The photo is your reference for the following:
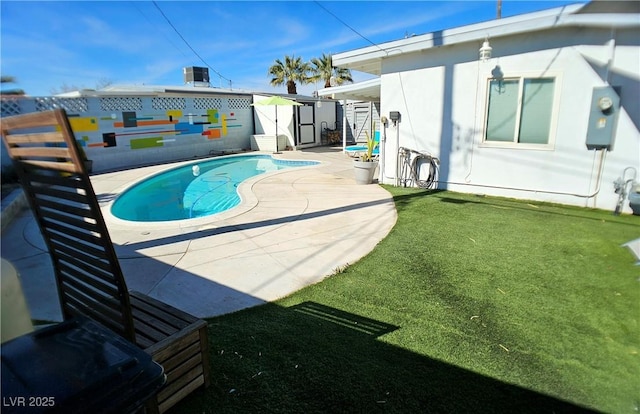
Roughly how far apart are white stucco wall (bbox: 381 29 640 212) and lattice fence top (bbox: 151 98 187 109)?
951cm

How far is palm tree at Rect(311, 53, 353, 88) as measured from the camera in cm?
2673

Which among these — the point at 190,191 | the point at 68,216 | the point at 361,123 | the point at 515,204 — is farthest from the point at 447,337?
the point at 361,123

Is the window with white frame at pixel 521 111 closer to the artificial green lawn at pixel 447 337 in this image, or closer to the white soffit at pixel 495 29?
the white soffit at pixel 495 29

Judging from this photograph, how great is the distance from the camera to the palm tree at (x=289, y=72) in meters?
25.8

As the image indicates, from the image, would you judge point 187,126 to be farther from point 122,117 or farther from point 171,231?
point 171,231

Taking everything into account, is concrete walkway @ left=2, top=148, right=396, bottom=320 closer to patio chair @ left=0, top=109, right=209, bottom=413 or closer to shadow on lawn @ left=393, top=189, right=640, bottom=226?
patio chair @ left=0, top=109, right=209, bottom=413

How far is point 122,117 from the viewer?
12.7m

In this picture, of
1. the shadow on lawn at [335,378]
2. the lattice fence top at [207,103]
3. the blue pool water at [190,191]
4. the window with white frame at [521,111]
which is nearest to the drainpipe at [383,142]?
the window with white frame at [521,111]

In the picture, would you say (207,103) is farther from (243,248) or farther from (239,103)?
(243,248)

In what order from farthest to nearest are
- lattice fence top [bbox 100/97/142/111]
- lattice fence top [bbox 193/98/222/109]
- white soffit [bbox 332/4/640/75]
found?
1. lattice fence top [bbox 193/98/222/109]
2. lattice fence top [bbox 100/97/142/111]
3. white soffit [bbox 332/4/640/75]

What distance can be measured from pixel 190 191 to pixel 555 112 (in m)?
9.45

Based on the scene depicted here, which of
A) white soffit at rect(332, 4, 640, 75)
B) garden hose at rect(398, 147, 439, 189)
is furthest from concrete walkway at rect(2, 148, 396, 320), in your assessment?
white soffit at rect(332, 4, 640, 75)

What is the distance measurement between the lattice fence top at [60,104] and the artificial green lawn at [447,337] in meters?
1.93

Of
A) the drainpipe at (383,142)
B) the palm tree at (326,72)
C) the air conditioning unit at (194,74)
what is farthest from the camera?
the palm tree at (326,72)
